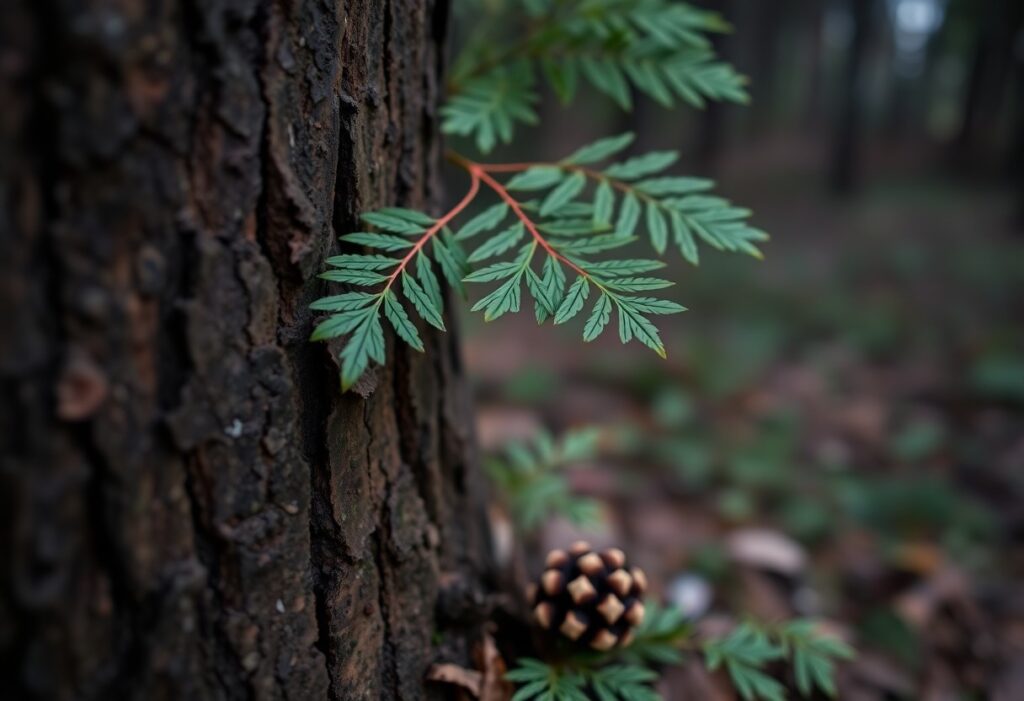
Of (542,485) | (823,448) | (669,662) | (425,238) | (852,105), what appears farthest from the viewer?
(852,105)

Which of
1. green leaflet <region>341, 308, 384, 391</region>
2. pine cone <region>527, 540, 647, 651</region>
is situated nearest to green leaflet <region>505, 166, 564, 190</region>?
green leaflet <region>341, 308, 384, 391</region>

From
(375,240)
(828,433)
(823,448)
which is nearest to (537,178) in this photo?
(375,240)

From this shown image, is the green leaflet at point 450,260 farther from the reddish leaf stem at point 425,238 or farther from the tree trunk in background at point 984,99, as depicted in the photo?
the tree trunk in background at point 984,99

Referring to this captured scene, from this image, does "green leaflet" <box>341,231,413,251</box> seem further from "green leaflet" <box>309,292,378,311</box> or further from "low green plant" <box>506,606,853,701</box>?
"low green plant" <box>506,606,853,701</box>

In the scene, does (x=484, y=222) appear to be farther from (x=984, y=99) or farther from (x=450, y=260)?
(x=984, y=99)

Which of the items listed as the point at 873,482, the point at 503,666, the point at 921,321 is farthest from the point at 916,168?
the point at 503,666
